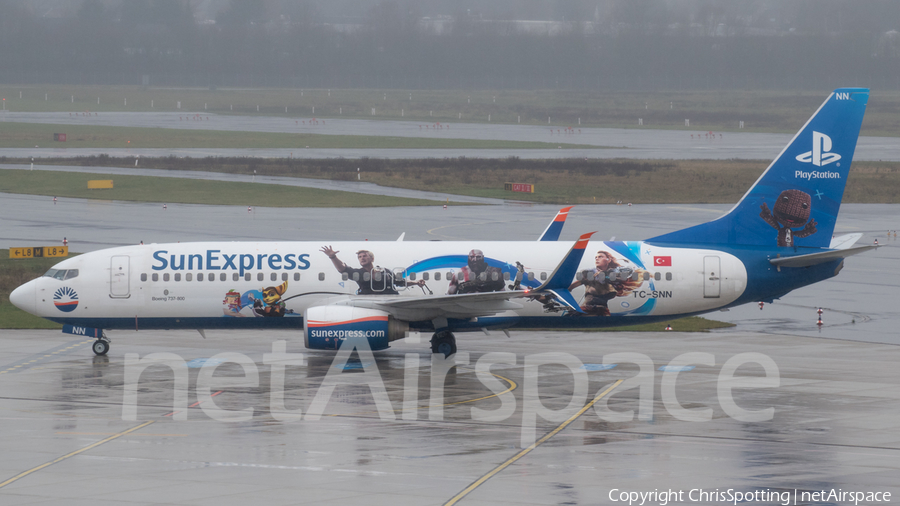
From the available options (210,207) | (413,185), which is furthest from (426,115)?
(210,207)

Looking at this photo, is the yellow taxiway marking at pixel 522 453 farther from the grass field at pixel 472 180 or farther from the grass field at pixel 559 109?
the grass field at pixel 559 109

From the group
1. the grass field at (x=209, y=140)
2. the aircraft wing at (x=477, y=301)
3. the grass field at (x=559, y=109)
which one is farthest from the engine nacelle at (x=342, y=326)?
the grass field at (x=559, y=109)

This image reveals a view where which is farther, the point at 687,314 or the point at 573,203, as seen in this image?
the point at 573,203

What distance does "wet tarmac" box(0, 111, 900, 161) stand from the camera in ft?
356

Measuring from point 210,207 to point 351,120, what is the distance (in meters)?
90.7

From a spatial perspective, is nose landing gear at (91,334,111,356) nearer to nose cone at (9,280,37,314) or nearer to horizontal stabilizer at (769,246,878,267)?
nose cone at (9,280,37,314)

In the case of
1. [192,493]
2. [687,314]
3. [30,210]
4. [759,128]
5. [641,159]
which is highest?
[759,128]

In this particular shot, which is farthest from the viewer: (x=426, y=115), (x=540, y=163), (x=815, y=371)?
(x=426, y=115)

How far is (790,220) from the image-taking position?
115 ft

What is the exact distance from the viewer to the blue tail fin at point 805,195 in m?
34.8

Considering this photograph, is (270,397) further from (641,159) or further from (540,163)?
(641,159)

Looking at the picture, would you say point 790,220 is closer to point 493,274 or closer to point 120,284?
point 493,274

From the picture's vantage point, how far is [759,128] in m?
154

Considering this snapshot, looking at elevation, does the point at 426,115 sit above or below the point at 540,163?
above
